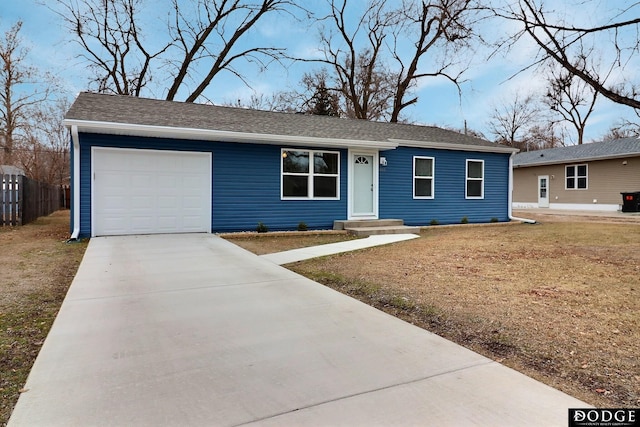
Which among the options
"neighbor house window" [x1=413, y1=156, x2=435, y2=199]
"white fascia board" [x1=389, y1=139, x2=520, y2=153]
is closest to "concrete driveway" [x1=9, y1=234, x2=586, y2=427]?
"white fascia board" [x1=389, y1=139, x2=520, y2=153]

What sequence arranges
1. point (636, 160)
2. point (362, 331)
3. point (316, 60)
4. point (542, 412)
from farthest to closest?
point (316, 60) < point (636, 160) < point (362, 331) < point (542, 412)

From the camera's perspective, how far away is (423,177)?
12.5 metres

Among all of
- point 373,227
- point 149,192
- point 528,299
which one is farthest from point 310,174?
point 528,299

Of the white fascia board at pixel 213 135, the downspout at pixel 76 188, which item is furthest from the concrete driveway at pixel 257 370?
the white fascia board at pixel 213 135

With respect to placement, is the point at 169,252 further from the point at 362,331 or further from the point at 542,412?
the point at 542,412

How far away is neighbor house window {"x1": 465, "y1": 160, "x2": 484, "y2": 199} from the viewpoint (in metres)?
Result: 13.3

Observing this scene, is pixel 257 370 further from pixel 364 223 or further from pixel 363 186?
pixel 363 186

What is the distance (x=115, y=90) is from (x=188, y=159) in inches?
652

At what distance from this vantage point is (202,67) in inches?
906

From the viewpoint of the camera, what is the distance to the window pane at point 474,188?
13.3 meters

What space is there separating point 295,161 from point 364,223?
2.62 meters

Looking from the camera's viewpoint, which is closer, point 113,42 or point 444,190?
point 444,190

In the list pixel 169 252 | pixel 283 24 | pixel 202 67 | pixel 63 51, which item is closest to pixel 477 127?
pixel 283 24

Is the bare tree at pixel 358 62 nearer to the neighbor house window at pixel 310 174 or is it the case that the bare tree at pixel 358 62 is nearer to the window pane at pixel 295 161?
the neighbor house window at pixel 310 174
